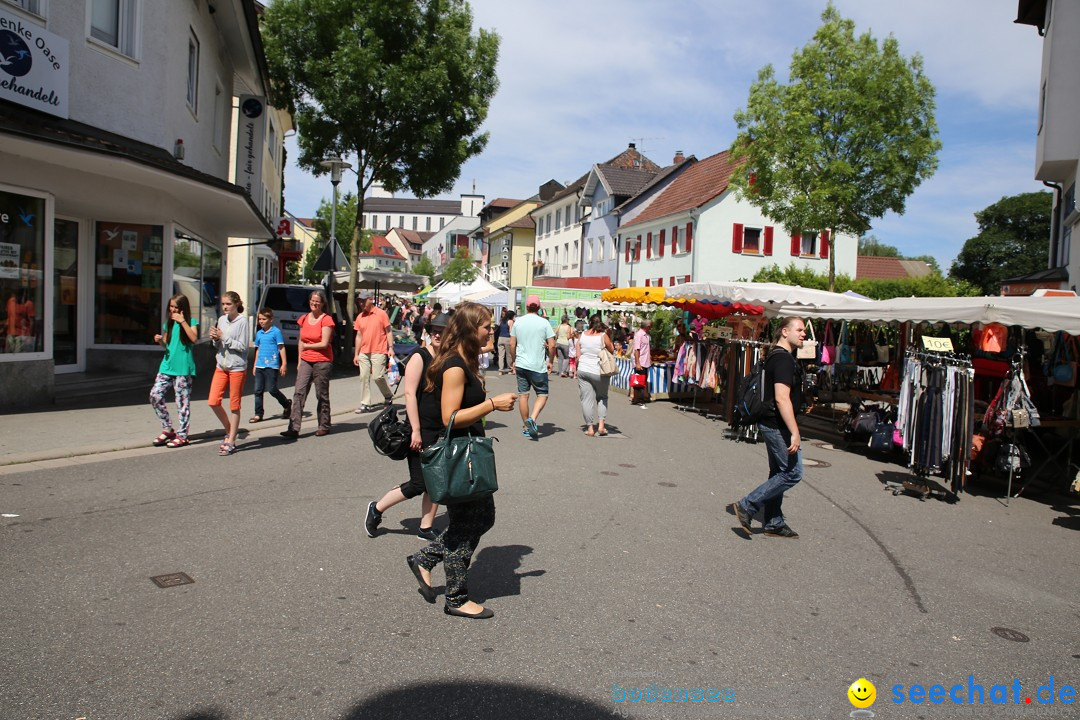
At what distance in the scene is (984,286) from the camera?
73.1m

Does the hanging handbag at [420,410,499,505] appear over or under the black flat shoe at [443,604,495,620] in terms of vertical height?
over

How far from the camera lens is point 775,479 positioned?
21.3 ft

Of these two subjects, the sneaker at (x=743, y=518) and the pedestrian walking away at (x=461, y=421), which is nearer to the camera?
the pedestrian walking away at (x=461, y=421)

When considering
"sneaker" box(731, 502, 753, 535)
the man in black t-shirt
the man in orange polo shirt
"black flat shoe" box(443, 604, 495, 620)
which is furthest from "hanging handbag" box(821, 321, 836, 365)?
"black flat shoe" box(443, 604, 495, 620)

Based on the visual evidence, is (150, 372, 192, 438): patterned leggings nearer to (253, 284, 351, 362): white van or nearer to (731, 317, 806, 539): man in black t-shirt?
(731, 317, 806, 539): man in black t-shirt

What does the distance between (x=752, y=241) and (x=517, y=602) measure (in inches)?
1482

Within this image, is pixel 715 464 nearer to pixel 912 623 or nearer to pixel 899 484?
pixel 899 484

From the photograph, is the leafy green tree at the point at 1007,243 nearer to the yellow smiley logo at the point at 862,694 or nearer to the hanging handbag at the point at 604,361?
the hanging handbag at the point at 604,361

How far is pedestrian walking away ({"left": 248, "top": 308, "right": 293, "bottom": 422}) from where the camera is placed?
37.6 feet

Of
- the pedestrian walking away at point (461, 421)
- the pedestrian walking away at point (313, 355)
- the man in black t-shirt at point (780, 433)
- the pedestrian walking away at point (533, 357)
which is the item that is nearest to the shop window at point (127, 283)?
the pedestrian walking away at point (313, 355)

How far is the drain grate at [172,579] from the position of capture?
480 cm

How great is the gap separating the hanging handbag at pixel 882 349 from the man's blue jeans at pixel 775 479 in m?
9.44

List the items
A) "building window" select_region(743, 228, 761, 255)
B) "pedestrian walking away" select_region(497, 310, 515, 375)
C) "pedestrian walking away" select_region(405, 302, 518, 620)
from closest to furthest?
"pedestrian walking away" select_region(405, 302, 518, 620) < "pedestrian walking away" select_region(497, 310, 515, 375) < "building window" select_region(743, 228, 761, 255)

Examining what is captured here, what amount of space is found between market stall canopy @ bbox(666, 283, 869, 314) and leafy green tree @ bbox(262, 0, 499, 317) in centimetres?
850
